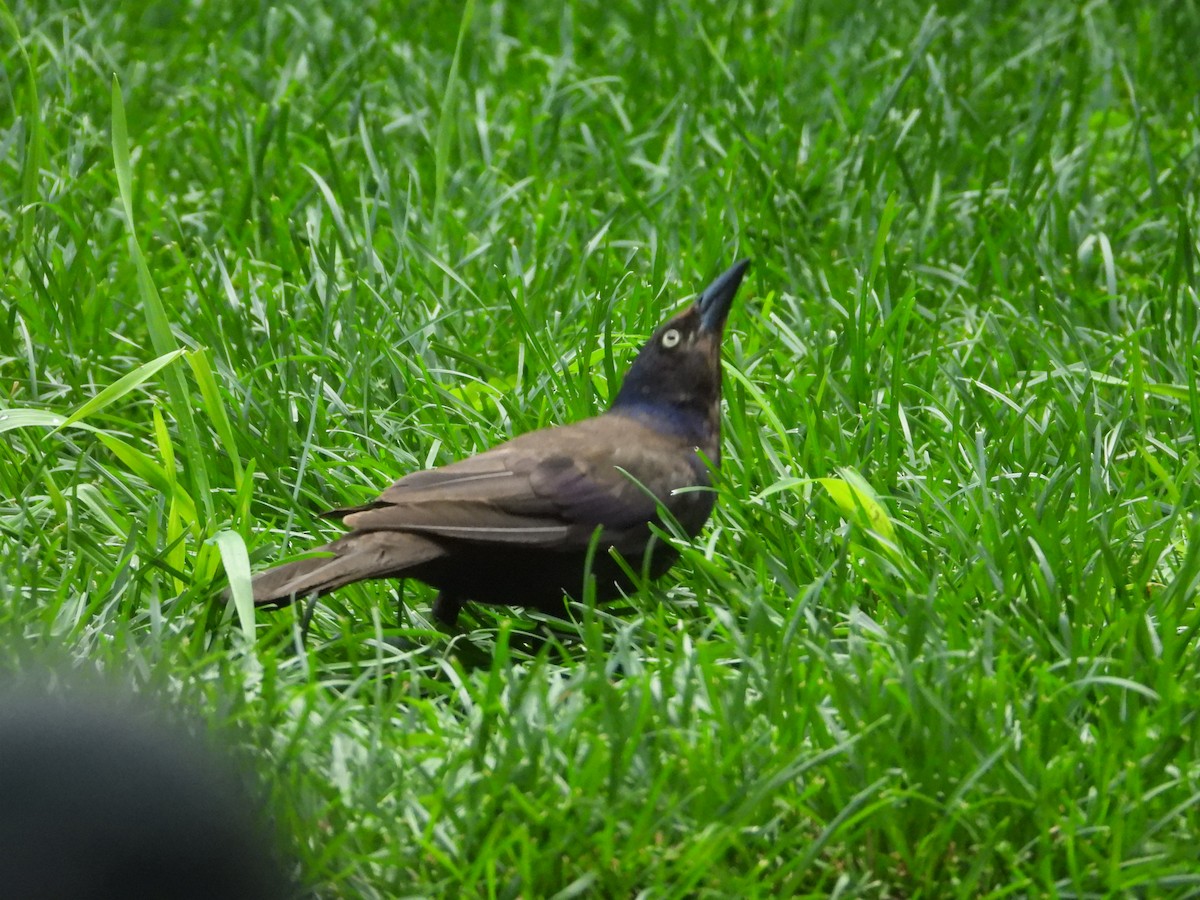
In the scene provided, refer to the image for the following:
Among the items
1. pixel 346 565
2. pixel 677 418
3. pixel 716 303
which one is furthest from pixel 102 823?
pixel 716 303

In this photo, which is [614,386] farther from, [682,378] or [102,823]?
[102,823]

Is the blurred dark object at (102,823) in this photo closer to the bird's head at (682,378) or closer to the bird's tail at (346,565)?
the bird's tail at (346,565)

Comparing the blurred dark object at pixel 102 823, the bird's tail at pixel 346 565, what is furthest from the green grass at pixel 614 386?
the blurred dark object at pixel 102 823

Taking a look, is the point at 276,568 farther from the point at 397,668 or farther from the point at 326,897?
the point at 326,897

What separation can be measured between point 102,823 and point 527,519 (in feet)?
4.66

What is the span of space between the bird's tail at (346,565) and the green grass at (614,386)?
0.06 metres

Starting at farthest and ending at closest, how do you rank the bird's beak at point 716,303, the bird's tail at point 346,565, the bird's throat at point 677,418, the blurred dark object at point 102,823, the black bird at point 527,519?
1. the bird's beak at point 716,303
2. the bird's throat at point 677,418
3. the black bird at point 527,519
4. the bird's tail at point 346,565
5. the blurred dark object at point 102,823

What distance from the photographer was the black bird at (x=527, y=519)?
Answer: 3.18 m

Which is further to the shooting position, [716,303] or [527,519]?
[716,303]

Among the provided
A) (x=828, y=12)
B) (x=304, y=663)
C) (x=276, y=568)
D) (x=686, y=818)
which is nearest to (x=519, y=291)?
(x=276, y=568)

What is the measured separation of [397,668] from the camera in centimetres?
319

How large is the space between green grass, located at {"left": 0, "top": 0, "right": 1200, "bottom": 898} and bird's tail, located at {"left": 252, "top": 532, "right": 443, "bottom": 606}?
0.06 metres

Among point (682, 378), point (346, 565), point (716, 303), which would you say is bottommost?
point (346, 565)

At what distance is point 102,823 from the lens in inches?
78.3
